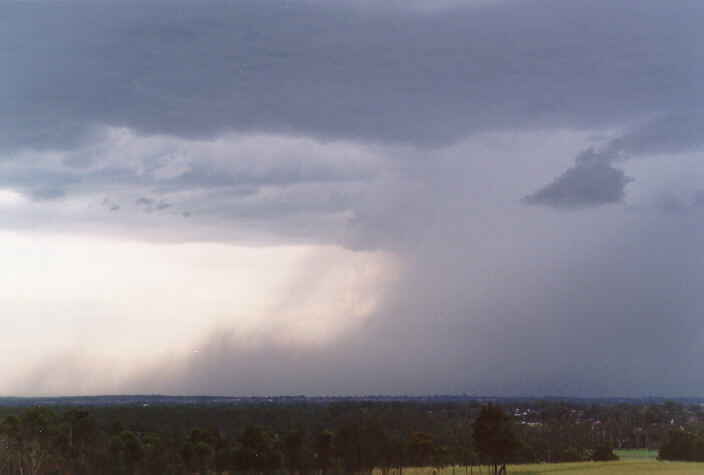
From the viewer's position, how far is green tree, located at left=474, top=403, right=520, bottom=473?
8962 centimetres

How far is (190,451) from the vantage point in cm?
11325

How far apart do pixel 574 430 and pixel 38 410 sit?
135 meters

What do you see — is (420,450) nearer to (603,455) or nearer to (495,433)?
(603,455)

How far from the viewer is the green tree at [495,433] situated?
8962cm

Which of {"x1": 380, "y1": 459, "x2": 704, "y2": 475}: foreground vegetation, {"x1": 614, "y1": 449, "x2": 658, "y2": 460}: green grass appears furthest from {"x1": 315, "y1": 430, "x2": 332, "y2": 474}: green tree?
{"x1": 614, "y1": 449, "x2": 658, "y2": 460}: green grass

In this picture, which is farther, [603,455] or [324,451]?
[603,455]

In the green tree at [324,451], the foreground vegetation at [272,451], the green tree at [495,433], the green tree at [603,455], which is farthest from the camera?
the green tree at [603,455]

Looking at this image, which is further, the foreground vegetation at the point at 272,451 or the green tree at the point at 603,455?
the green tree at the point at 603,455

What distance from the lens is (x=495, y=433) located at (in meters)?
89.9

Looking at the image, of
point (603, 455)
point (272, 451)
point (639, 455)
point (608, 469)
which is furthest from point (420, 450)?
point (639, 455)

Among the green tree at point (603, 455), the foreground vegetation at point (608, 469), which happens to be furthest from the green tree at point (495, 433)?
the green tree at point (603, 455)

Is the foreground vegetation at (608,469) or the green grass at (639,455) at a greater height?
the foreground vegetation at (608,469)

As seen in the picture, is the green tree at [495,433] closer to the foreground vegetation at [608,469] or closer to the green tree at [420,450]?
the foreground vegetation at [608,469]

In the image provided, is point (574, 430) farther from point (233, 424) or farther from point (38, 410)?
point (38, 410)
